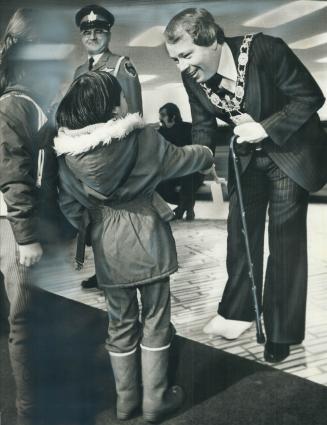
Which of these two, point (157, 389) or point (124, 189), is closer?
point (124, 189)

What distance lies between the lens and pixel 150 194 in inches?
74.4

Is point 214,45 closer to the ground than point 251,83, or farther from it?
farther from it

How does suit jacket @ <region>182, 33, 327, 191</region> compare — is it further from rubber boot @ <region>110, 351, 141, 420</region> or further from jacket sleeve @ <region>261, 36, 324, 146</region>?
rubber boot @ <region>110, 351, 141, 420</region>

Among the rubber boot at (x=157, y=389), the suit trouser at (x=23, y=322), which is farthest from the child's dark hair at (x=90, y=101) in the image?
the rubber boot at (x=157, y=389)

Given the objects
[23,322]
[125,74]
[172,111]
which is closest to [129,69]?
[125,74]

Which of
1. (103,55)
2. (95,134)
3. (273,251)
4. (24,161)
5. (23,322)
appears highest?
(103,55)

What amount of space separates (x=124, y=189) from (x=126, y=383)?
0.84 metres

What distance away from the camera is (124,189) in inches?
71.6

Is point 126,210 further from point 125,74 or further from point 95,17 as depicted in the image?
point 95,17

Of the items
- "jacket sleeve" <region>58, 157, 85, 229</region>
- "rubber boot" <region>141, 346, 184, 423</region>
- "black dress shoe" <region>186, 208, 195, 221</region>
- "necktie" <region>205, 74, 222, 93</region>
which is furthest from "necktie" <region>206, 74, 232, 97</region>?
"rubber boot" <region>141, 346, 184, 423</region>

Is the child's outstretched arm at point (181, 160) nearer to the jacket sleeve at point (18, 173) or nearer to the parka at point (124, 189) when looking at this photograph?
the parka at point (124, 189)

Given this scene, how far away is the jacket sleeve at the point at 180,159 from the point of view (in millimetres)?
1810

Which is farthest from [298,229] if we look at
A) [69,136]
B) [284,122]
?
[69,136]

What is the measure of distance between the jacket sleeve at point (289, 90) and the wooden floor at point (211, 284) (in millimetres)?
377
